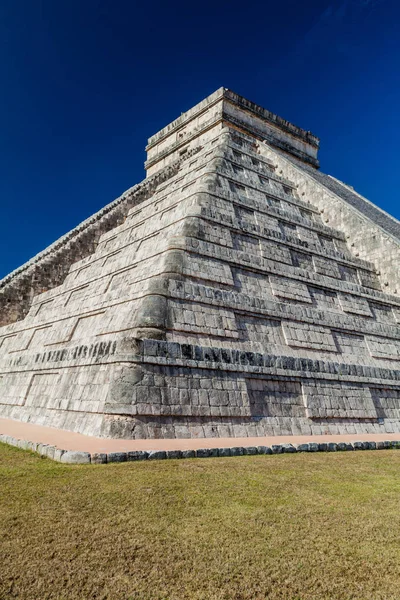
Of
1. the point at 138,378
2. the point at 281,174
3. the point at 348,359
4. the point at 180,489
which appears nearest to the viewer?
the point at 180,489

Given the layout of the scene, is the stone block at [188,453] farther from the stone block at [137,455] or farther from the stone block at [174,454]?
the stone block at [137,455]

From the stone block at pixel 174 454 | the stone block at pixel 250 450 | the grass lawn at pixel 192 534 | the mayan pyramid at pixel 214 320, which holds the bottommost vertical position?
the grass lawn at pixel 192 534

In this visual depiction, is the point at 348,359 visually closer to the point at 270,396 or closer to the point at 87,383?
the point at 270,396

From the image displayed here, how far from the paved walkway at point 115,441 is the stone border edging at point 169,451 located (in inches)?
7.6

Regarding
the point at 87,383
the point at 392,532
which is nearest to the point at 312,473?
the point at 392,532

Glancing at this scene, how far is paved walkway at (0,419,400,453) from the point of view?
5203mm

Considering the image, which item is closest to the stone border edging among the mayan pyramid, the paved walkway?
the paved walkway

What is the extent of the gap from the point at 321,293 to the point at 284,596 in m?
9.79

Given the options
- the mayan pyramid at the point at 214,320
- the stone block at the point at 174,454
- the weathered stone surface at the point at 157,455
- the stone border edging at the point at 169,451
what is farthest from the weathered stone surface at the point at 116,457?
the mayan pyramid at the point at 214,320

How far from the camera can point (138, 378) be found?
6.31m

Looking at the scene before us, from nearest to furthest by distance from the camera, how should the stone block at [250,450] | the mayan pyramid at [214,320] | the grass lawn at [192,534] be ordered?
the grass lawn at [192,534], the stone block at [250,450], the mayan pyramid at [214,320]

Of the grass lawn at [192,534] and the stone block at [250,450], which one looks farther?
the stone block at [250,450]

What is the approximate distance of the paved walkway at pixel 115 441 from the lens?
5.20 m

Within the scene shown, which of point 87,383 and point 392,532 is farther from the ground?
point 87,383
